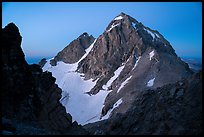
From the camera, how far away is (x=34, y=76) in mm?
26672

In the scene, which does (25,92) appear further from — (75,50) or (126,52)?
(75,50)

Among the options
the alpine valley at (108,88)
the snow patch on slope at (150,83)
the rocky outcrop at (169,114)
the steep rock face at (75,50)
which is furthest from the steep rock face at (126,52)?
the rocky outcrop at (169,114)

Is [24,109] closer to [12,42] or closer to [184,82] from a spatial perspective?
[12,42]

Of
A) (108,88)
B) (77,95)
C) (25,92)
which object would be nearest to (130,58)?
(108,88)

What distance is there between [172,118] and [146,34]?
314ft

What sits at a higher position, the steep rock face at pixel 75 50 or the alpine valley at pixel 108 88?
the steep rock face at pixel 75 50

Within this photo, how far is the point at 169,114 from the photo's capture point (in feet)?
59.2

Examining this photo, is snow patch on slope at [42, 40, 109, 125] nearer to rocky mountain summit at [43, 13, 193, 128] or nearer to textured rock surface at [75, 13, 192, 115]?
rocky mountain summit at [43, 13, 193, 128]

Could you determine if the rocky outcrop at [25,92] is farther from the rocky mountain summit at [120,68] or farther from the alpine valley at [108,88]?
the rocky mountain summit at [120,68]

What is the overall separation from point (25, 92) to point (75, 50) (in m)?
125

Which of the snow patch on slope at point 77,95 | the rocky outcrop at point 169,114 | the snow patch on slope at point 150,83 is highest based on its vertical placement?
the snow patch on slope at point 77,95

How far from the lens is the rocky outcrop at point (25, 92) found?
22.6m

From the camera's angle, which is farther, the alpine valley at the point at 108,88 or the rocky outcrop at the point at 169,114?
the alpine valley at the point at 108,88

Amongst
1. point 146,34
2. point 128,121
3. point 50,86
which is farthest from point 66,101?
point 128,121
